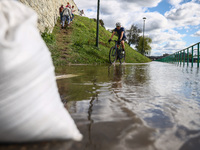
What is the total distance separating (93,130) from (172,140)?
1.39 feet

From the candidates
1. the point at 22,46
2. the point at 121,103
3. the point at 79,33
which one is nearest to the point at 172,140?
the point at 121,103

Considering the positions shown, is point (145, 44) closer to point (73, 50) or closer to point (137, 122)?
point (73, 50)

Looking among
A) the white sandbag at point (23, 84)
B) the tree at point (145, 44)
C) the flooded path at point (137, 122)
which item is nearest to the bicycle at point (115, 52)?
the flooded path at point (137, 122)

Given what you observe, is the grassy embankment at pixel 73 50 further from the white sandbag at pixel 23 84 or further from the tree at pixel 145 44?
the tree at pixel 145 44

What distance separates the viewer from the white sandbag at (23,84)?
762mm

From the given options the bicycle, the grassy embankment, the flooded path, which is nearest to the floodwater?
the flooded path

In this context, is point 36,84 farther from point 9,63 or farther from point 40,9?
point 40,9

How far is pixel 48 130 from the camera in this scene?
0.83 m

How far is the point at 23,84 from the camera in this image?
2.59 feet

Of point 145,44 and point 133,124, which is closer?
point 133,124

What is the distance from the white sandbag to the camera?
30.0 inches

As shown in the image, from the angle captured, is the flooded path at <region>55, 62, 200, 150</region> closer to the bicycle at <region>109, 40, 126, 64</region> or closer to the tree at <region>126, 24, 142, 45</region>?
the bicycle at <region>109, 40, 126, 64</region>

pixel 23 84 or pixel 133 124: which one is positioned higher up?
pixel 23 84

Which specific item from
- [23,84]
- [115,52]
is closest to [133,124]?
[23,84]
